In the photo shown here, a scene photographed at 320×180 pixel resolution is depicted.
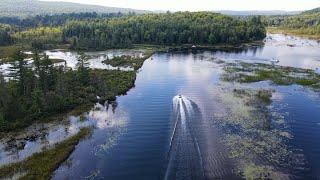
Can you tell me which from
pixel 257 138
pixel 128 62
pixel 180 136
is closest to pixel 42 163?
pixel 180 136

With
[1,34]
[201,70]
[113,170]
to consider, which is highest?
[1,34]

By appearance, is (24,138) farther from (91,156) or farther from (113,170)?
(113,170)

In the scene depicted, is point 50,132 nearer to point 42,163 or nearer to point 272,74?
point 42,163

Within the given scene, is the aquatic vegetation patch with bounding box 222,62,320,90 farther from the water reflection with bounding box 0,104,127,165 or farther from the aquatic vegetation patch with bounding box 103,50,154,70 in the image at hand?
the water reflection with bounding box 0,104,127,165

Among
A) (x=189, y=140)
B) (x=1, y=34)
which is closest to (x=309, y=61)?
(x=189, y=140)

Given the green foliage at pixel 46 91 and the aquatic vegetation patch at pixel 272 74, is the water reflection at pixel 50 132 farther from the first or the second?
the aquatic vegetation patch at pixel 272 74

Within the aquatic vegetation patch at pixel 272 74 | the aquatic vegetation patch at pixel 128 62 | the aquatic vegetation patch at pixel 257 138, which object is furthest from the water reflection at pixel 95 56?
the aquatic vegetation patch at pixel 257 138
